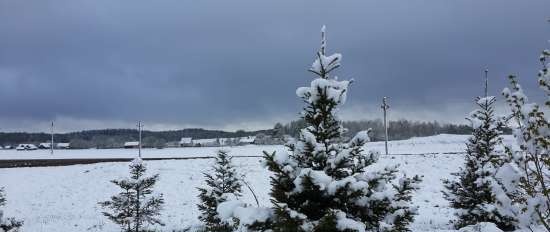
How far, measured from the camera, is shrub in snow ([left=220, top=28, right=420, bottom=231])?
5598 mm

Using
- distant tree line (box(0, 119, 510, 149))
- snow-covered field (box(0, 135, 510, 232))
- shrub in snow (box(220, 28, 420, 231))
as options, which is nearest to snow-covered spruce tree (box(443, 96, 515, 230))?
snow-covered field (box(0, 135, 510, 232))

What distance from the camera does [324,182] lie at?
5.50 m

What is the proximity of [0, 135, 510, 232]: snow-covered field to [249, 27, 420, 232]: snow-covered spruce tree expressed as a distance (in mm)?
13278

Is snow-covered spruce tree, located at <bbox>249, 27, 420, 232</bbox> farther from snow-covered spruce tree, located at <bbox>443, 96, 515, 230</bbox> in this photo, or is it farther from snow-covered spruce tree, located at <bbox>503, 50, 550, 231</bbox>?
snow-covered spruce tree, located at <bbox>443, 96, 515, 230</bbox>

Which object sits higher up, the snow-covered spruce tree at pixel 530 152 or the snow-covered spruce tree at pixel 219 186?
the snow-covered spruce tree at pixel 530 152

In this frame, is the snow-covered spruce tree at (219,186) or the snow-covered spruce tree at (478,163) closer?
the snow-covered spruce tree at (478,163)

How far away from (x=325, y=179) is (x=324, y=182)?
0.04 metres

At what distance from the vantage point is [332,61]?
6281 millimetres

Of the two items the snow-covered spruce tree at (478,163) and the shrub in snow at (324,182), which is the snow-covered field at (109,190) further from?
the shrub in snow at (324,182)

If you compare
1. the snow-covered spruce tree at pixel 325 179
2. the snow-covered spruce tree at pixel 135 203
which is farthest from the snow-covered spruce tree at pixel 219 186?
the snow-covered spruce tree at pixel 325 179

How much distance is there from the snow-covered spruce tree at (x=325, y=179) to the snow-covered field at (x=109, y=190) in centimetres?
1328

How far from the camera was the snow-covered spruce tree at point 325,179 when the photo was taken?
5.62m

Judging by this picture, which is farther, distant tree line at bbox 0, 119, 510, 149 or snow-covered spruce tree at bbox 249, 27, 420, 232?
distant tree line at bbox 0, 119, 510, 149

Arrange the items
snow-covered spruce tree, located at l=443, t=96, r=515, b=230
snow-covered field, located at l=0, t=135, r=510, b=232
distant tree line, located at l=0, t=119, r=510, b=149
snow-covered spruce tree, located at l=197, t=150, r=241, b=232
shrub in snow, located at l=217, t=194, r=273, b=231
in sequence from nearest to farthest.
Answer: shrub in snow, located at l=217, t=194, r=273, b=231
snow-covered spruce tree, located at l=443, t=96, r=515, b=230
snow-covered spruce tree, located at l=197, t=150, r=241, b=232
snow-covered field, located at l=0, t=135, r=510, b=232
distant tree line, located at l=0, t=119, r=510, b=149
